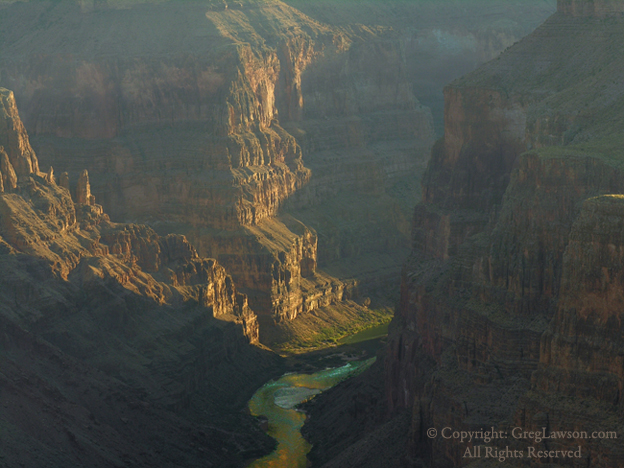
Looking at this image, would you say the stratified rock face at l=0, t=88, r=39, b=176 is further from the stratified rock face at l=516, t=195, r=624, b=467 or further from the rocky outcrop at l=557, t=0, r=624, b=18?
the stratified rock face at l=516, t=195, r=624, b=467

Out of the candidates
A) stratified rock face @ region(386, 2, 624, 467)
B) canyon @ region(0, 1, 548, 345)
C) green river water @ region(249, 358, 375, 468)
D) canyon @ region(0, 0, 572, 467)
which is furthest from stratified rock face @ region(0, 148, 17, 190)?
canyon @ region(0, 1, 548, 345)

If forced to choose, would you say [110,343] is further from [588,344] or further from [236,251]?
[588,344]

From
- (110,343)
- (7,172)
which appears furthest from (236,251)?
(110,343)

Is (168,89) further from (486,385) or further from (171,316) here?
(486,385)

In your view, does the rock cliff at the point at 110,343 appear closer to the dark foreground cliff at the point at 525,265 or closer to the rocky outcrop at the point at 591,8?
the dark foreground cliff at the point at 525,265

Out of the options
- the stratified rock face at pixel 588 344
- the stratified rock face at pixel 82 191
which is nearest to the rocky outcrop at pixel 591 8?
the stratified rock face at pixel 82 191

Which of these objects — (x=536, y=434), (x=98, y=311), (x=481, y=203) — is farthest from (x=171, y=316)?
(x=536, y=434)
